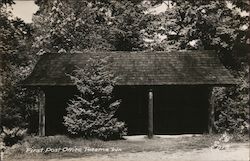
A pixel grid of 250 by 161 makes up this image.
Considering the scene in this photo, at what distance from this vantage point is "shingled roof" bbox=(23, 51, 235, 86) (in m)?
21.5

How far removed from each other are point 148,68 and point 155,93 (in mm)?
1408

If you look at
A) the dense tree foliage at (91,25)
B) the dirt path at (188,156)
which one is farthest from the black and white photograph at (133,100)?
the dense tree foliage at (91,25)

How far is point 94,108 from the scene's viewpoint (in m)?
19.6

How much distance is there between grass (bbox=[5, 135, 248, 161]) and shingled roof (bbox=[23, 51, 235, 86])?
2.95m

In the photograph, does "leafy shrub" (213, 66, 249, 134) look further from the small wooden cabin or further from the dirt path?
the dirt path

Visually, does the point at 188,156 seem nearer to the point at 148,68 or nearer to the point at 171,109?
the point at 171,109

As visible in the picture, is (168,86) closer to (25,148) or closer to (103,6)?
(25,148)

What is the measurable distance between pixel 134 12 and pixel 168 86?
54.3 ft

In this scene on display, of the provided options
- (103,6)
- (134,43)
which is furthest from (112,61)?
(103,6)

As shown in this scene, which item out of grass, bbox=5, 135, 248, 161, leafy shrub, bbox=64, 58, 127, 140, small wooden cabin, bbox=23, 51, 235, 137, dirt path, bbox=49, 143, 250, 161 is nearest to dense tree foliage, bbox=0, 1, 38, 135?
grass, bbox=5, 135, 248, 161

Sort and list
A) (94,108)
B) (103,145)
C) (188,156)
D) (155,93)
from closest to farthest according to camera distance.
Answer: (188,156), (103,145), (94,108), (155,93)

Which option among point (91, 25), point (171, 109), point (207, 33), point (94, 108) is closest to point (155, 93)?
point (171, 109)

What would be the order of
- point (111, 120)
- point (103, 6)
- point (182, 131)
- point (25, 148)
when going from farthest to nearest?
point (103, 6) < point (182, 131) < point (111, 120) < point (25, 148)

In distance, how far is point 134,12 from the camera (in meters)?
36.9
